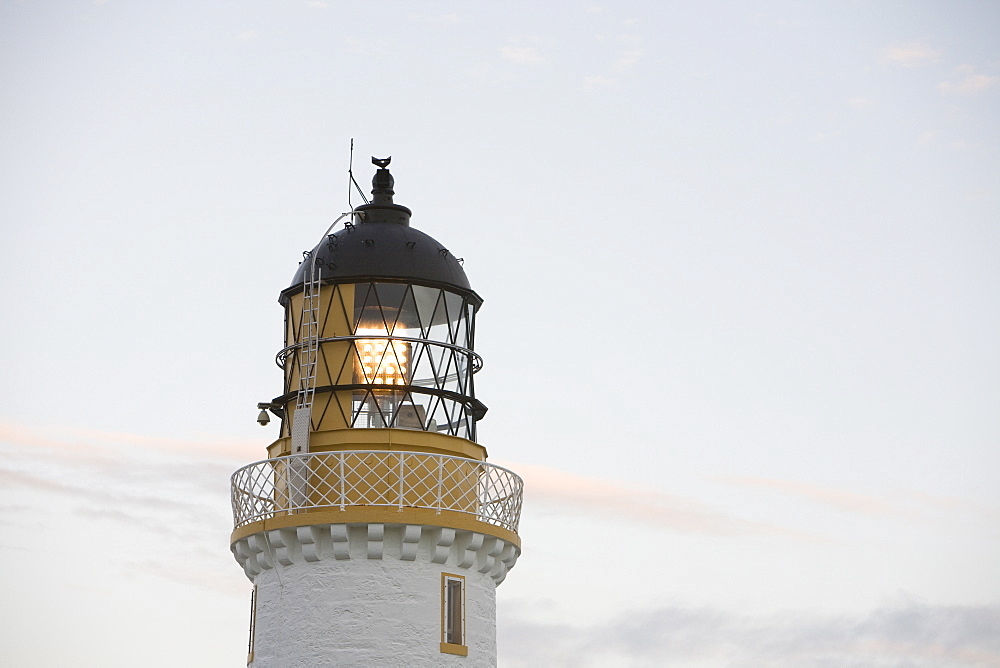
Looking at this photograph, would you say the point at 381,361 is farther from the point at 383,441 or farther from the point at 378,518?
the point at 378,518

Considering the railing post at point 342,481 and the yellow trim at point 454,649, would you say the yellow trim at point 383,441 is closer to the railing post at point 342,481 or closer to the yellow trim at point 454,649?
the railing post at point 342,481

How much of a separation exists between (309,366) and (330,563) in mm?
3252

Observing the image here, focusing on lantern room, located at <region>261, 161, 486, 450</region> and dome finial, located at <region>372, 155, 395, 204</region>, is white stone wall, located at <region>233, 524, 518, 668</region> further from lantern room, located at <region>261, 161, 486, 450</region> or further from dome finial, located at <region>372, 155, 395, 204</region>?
dome finial, located at <region>372, 155, 395, 204</region>

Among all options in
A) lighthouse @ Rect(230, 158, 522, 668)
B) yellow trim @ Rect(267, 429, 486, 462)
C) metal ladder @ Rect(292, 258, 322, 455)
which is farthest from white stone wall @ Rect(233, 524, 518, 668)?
metal ladder @ Rect(292, 258, 322, 455)

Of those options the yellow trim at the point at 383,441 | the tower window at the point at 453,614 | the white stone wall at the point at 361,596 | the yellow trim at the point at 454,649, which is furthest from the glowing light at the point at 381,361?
the yellow trim at the point at 454,649

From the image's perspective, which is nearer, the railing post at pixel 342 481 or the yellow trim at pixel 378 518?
the yellow trim at pixel 378 518

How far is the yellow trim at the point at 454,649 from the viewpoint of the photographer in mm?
24922

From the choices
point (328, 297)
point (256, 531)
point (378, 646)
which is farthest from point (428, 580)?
point (328, 297)

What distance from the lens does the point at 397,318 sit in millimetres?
26391

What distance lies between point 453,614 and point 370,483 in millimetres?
2478

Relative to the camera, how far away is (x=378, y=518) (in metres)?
24.8

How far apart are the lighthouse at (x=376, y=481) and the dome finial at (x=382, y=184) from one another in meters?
0.64

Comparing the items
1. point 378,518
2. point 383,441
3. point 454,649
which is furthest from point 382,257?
point 454,649

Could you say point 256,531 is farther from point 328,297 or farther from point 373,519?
point 328,297
